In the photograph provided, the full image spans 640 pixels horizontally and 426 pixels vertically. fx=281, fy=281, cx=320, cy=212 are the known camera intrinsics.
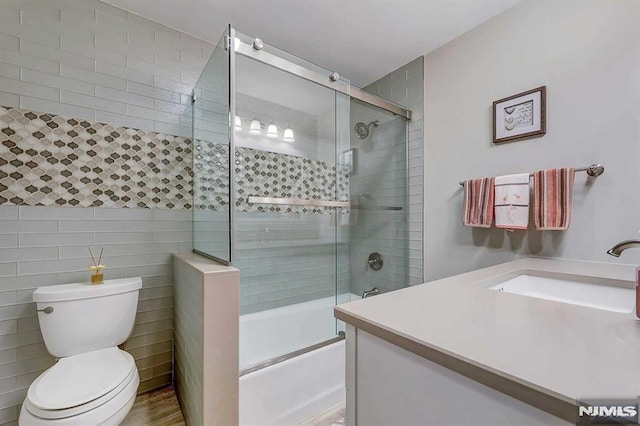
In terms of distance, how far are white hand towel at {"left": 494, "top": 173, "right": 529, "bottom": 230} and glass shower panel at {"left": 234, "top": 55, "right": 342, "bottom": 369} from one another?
122 cm

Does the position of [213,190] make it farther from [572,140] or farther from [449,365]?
[572,140]

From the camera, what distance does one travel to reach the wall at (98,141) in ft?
4.92

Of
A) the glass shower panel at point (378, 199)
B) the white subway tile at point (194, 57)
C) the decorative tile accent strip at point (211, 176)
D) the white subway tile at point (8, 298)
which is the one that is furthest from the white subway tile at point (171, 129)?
the glass shower panel at point (378, 199)

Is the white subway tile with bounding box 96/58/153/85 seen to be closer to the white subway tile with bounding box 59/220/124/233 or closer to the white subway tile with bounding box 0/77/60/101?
the white subway tile with bounding box 0/77/60/101

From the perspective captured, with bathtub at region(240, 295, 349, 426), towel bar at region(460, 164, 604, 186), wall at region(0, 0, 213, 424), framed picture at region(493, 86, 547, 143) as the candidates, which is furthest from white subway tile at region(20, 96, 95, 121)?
towel bar at region(460, 164, 604, 186)

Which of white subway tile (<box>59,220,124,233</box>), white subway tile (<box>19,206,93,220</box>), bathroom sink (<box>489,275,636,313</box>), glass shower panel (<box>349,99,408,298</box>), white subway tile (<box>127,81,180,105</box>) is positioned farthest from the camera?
glass shower panel (<box>349,99,408,298</box>)

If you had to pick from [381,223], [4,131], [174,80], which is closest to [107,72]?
[174,80]

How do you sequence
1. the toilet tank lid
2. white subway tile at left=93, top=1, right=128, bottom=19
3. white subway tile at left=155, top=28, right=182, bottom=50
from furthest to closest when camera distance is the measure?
white subway tile at left=155, top=28, right=182, bottom=50 → white subway tile at left=93, top=1, right=128, bottom=19 → the toilet tank lid

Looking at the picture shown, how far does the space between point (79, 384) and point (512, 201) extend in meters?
2.34

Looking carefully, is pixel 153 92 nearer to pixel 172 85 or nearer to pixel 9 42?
pixel 172 85

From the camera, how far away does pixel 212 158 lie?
1.75 metres

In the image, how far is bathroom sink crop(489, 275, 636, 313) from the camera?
105 cm

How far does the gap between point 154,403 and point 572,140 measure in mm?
2881

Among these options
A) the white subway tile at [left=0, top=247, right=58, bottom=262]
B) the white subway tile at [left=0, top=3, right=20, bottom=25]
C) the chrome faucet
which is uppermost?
the white subway tile at [left=0, top=3, right=20, bottom=25]
